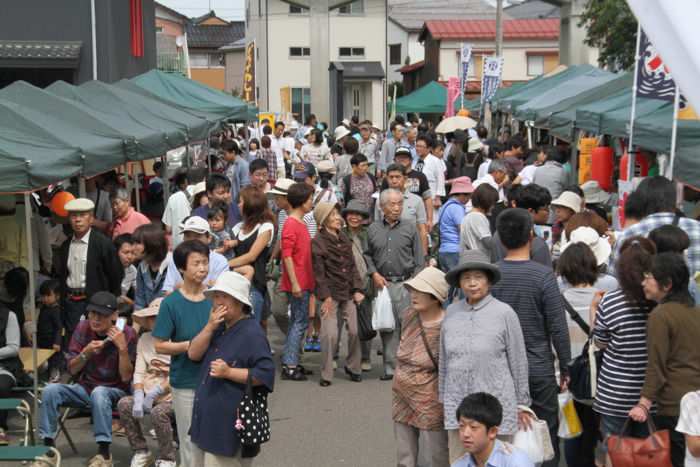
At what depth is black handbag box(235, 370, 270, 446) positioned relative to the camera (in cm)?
580

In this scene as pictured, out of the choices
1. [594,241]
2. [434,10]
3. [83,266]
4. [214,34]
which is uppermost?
[434,10]

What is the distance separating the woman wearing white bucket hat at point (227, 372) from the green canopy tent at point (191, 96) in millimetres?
12586

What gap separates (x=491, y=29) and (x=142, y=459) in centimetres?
5553

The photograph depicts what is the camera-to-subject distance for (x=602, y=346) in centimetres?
602

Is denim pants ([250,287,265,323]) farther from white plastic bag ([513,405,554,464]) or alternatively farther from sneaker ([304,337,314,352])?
white plastic bag ([513,405,554,464])

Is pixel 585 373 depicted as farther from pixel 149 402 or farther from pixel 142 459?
pixel 142 459

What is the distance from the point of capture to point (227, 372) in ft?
18.9

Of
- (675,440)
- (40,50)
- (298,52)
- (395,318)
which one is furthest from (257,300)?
(298,52)

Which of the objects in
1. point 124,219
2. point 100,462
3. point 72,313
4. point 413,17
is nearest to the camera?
point 100,462

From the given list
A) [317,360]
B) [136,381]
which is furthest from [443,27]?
[136,381]

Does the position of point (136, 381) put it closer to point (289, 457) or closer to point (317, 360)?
point (289, 457)

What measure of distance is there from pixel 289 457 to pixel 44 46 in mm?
16112

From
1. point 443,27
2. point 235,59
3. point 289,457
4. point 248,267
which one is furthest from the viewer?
point 235,59

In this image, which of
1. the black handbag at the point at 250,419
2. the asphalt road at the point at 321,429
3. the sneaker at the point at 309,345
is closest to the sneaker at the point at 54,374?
the asphalt road at the point at 321,429
